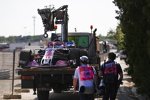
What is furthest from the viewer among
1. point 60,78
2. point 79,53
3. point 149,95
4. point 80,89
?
point 79,53

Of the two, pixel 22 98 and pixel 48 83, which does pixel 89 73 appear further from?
pixel 22 98

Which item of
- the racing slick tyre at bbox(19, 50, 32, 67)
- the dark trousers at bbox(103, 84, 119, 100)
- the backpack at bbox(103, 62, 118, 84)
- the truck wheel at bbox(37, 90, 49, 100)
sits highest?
the racing slick tyre at bbox(19, 50, 32, 67)

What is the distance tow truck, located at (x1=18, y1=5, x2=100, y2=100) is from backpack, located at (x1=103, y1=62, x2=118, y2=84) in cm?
316

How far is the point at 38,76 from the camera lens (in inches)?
645

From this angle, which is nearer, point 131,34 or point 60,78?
point 131,34

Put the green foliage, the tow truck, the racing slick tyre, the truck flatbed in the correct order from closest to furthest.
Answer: the green foliage, the truck flatbed, the tow truck, the racing slick tyre

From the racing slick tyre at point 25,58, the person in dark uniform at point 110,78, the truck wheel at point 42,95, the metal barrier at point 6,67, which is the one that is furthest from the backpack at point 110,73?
the metal barrier at point 6,67

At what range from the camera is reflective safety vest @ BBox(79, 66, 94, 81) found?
11578mm

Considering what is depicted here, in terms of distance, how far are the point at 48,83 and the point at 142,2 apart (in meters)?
5.84

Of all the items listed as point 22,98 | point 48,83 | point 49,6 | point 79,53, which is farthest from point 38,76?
point 49,6

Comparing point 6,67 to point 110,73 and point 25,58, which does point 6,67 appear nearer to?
point 25,58

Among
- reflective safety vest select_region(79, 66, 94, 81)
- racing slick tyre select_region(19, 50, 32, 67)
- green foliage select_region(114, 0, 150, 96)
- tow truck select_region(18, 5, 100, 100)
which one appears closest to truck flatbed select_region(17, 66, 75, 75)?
tow truck select_region(18, 5, 100, 100)

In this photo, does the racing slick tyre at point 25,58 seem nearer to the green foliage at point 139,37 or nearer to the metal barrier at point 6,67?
the green foliage at point 139,37

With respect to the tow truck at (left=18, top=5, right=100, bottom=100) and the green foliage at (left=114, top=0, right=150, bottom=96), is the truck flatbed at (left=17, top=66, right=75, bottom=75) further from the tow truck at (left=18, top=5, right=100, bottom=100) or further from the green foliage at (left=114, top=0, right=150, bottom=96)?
the green foliage at (left=114, top=0, right=150, bottom=96)
